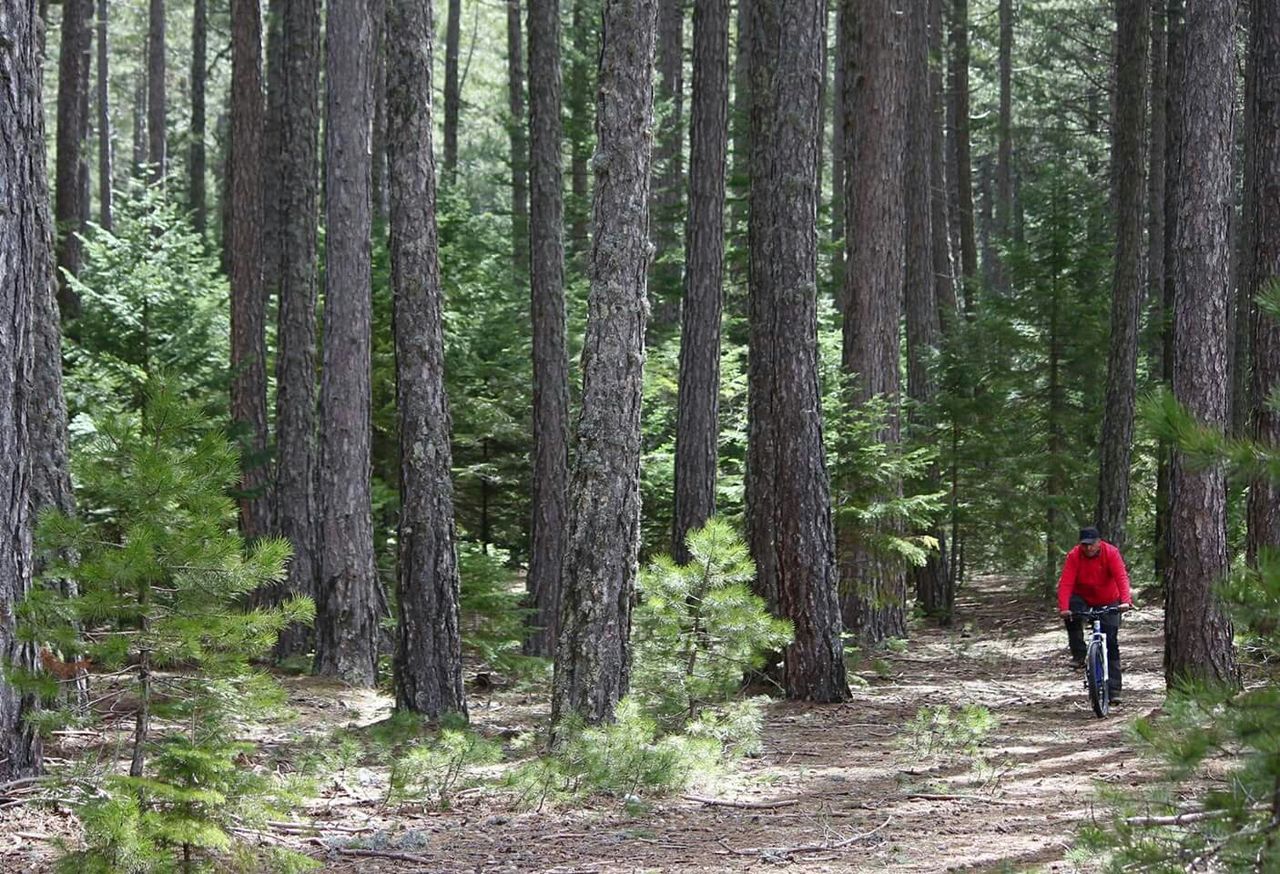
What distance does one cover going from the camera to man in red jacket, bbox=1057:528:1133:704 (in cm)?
1119

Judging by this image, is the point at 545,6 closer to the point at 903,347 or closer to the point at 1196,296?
the point at 1196,296

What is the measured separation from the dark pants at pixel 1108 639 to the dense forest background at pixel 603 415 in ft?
1.64

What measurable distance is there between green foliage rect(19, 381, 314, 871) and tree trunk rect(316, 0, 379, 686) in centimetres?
764

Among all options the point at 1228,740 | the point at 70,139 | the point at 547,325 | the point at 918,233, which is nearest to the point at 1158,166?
the point at 918,233

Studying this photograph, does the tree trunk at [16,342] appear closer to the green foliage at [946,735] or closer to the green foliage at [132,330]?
the green foliage at [946,735]

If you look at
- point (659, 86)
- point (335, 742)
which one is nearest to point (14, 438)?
point (335, 742)

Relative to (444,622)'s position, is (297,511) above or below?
above

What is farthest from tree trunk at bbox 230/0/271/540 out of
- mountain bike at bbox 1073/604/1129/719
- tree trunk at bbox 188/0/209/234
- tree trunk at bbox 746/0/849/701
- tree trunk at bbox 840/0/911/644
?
tree trunk at bbox 188/0/209/234

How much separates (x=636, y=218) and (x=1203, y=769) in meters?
5.57

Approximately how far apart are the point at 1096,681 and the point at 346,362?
7.98 meters

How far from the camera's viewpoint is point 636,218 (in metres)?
9.23

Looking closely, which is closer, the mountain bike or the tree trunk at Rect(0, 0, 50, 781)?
the tree trunk at Rect(0, 0, 50, 781)

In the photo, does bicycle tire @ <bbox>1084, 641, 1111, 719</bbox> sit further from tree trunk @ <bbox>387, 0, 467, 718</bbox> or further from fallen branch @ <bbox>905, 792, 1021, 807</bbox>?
tree trunk @ <bbox>387, 0, 467, 718</bbox>

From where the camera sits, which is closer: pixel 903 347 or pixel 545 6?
pixel 545 6
